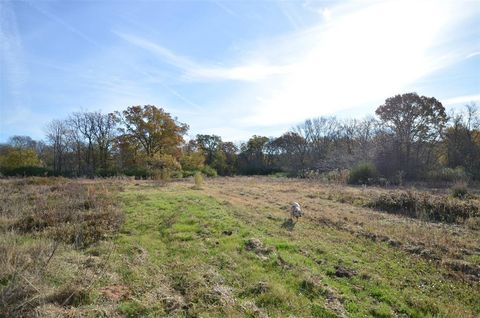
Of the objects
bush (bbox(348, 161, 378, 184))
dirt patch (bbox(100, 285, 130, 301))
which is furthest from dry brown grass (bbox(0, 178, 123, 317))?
bush (bbox(348, 161, 378, 184))

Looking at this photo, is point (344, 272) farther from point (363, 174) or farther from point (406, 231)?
point (363, 174)

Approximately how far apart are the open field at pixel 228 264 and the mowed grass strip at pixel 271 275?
27 millimetres

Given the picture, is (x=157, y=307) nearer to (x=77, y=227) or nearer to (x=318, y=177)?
(x=77, y=227)

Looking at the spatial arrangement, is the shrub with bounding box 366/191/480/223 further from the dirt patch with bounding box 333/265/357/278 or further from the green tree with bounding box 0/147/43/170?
the green tree with bounding box 0/147/43/170

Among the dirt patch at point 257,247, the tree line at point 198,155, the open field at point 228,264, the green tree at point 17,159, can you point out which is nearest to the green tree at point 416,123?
the tree line at point 198,155

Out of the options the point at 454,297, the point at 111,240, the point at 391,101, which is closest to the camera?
the point at 454,297

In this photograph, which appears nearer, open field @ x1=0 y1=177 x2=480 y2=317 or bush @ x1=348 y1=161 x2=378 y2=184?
open field @ x1=0 y1=177 x2=480 y2=317

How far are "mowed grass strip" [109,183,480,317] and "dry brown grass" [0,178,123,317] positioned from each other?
0.75 m

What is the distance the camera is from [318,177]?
36688mm

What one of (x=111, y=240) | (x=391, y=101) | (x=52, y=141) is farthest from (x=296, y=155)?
(x=111, y=240)

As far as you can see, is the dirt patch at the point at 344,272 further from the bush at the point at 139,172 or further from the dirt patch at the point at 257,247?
the bush at the point at 139,172

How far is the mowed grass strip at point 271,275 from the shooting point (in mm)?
5398

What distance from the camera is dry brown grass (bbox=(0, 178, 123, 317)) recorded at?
15.7 ft

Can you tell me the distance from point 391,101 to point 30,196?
127ft
